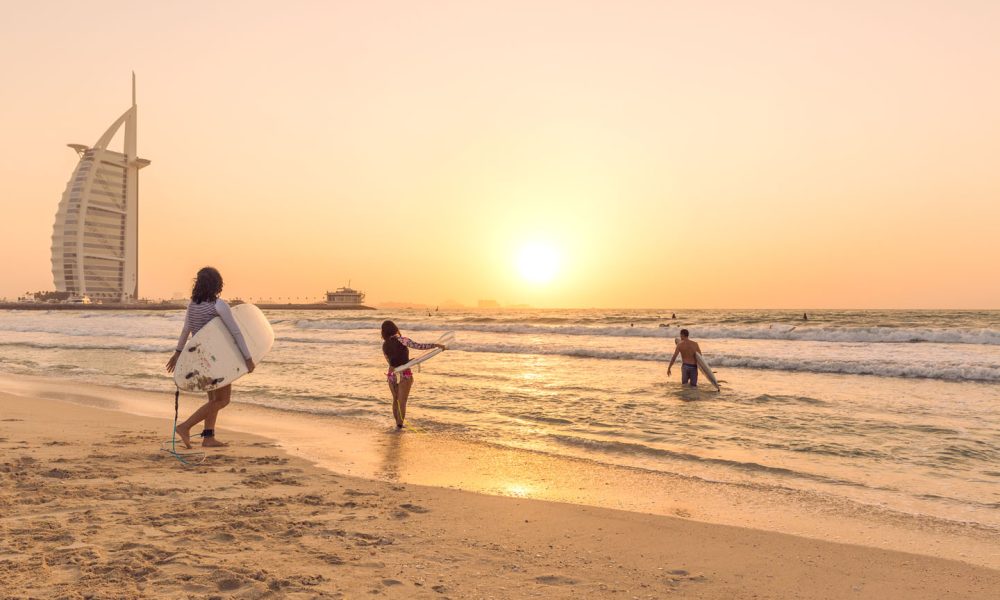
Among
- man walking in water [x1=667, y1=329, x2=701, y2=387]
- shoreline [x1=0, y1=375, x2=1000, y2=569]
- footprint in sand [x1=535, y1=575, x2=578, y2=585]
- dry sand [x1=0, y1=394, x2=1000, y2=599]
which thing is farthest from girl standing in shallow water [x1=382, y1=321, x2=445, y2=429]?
man walking in water [x1=667, y1=329, x2=701, y2=387]

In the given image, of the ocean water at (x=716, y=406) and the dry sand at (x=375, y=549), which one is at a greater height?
the dry sand at (x=375, y=549)

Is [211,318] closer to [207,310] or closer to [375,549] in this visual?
[207,310]

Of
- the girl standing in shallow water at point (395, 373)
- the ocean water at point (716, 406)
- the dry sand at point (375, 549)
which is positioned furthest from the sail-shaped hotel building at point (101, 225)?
the dry sand at point (375, 549)

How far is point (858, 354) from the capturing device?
24469 mm

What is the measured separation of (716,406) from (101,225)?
7264 inches

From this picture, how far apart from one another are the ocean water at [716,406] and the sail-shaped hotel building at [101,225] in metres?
154

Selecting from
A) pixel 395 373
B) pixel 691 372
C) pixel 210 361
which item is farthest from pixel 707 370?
pixel 210 361

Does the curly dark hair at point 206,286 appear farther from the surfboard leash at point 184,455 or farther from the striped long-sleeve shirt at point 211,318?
the surfboard leash at point 184,455

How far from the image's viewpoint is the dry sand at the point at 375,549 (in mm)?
3676

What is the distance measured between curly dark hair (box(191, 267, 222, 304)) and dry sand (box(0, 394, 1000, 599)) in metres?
2.21

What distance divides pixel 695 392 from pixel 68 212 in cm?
18295

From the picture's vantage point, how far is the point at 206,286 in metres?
7.41

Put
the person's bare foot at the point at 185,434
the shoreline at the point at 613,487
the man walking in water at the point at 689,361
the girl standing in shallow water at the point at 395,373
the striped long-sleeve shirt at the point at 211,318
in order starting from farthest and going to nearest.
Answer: the man walking in water at the point at 689,361, the girl standing in shallow water at the point at 395,373, the person's bare foot at the point at 185,434, the striped long-sleeve shirt at the point at 211,318, the shoreline at the point at 613,487

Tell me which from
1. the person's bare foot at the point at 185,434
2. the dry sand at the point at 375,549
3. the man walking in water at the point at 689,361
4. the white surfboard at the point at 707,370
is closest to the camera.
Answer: the dry sand at the point at 375,549
